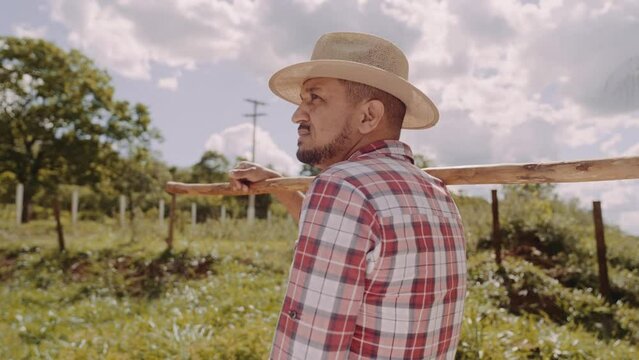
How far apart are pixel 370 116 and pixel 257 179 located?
69.6 inches

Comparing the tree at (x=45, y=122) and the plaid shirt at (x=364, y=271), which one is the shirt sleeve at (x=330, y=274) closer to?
the plaid shirt at (x=364, y=271)

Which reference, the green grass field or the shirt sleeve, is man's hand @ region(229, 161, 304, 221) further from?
the green grass field

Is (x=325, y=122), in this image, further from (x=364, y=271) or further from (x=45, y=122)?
(x=45, y=122)

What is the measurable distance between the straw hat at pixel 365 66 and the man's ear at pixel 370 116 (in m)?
0.08

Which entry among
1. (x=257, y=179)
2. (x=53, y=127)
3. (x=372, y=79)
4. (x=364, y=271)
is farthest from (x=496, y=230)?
(x=53, y=127)

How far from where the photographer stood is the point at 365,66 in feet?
5.94

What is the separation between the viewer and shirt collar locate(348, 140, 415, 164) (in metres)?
1.74

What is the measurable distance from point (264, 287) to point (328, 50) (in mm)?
7341

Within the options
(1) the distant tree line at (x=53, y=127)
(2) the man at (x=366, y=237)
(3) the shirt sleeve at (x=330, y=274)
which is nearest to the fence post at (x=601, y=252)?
(2) the man at (x=366, y=237)

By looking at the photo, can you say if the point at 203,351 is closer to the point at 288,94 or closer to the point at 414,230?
the point at 288,94

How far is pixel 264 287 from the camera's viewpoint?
8.93 meters

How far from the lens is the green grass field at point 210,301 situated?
17.7 feet

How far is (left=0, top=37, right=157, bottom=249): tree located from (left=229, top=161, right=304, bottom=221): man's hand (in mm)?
24824

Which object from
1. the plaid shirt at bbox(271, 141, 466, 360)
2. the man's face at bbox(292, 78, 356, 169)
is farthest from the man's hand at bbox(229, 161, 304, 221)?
the plaid shirt at bbox(271, 141, 466, 360)
